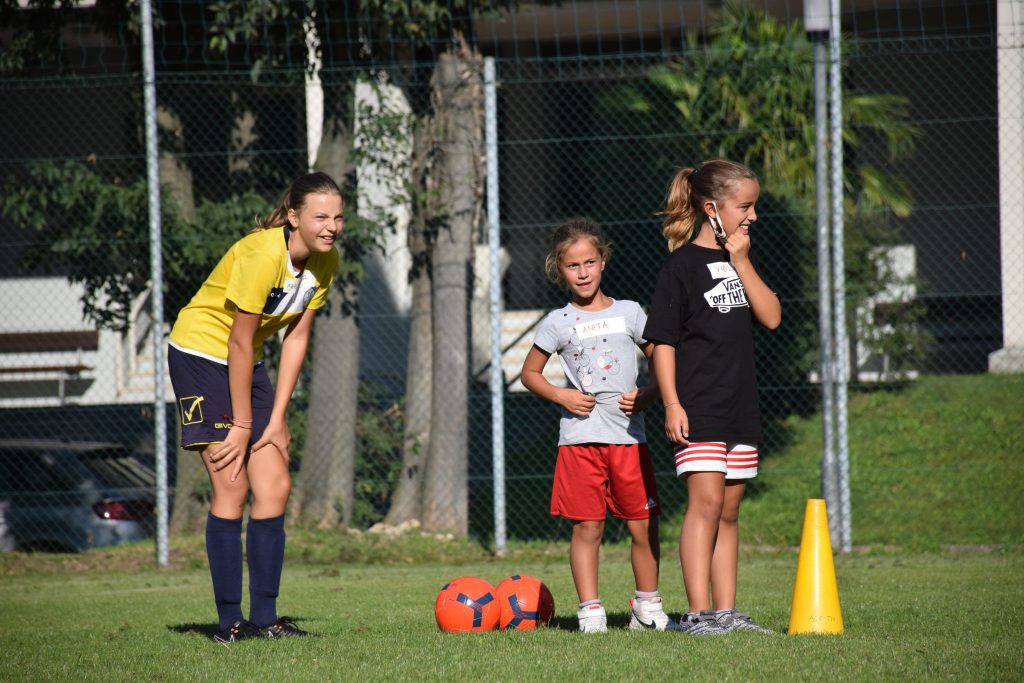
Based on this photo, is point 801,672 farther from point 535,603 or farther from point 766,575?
point 766,575

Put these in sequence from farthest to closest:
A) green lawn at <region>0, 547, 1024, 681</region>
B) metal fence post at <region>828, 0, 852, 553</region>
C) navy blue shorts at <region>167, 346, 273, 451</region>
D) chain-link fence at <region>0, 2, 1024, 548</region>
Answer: chain-link fence at <region>0, 2, 1024, 548</region> < metal fence post at <region>828, 0, 852, 553</region> < navy blue shorts at <region>167, 346, 273, 451</region> < green lawn at <region>0, 547, 1024, 681</region>

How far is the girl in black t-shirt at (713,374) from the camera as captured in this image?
14.8ft

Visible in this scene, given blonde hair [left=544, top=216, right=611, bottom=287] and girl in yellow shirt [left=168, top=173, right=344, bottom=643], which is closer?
girl in yellow shirt [left=168, top=173, right=344, bottom=643]

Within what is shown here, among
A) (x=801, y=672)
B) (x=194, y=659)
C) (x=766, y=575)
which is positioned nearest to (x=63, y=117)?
(x=766, y=575)

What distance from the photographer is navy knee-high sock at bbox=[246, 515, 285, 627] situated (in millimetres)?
4848

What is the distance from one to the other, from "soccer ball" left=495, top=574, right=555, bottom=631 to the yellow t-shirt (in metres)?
1.45

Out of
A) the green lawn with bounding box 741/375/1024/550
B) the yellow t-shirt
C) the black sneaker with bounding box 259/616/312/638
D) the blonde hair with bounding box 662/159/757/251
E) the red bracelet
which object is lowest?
the green lawn with bounding box 741/375/1024/550

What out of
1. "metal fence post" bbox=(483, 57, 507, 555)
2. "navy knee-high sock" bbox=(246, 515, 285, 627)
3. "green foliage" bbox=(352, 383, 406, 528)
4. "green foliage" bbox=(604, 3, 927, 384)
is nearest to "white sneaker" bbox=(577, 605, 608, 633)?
"navy knee-high sock" bbox=(246, 515, 285, 627)

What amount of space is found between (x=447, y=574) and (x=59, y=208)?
4.38 metres

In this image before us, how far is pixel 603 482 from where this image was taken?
15.9 feet

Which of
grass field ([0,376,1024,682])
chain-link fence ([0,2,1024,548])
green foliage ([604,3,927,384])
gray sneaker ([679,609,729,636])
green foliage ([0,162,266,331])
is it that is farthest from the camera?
green foliage ([604,3,927,384])

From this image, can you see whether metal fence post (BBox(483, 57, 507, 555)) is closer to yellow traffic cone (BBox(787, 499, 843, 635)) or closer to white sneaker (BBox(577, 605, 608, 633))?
white sneaker (BBox(577, 605, 608, 633))

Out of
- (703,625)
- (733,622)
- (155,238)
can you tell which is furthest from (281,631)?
(155,238)

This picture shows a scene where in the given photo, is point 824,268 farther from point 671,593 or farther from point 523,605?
point 523,605
